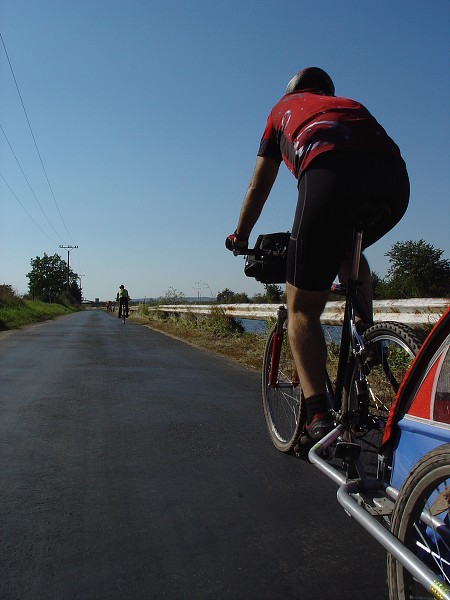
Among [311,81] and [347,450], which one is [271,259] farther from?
[347,450]

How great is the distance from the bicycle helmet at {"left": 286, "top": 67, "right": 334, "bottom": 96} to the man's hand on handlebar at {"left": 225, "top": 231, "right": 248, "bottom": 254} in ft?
2.91

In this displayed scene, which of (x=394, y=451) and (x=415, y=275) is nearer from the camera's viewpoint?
(x=394, y=451)

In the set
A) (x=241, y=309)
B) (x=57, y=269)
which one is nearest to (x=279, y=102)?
(x=241, y=309)

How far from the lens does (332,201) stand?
2.39 metres

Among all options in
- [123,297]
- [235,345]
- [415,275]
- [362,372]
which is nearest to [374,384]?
[362,372]

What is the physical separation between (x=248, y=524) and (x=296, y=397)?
1115 mm

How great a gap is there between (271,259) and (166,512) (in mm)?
1487

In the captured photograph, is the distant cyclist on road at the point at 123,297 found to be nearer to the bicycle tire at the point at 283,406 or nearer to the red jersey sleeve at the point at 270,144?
the bicycle tire at the point at 283,406

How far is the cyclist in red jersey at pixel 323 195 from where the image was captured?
2.41m

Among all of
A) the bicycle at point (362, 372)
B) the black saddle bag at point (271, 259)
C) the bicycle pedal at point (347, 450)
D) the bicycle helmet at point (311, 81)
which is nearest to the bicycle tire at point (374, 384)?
the bicycle at point (362, 372)

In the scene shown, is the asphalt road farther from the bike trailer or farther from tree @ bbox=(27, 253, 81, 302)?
tree @ bbox=(27, 253, 81, 302)

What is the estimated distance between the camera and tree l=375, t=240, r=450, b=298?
6957mm

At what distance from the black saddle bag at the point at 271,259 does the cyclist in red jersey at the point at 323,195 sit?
1.78 feet

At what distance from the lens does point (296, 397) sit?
349 centimetres
